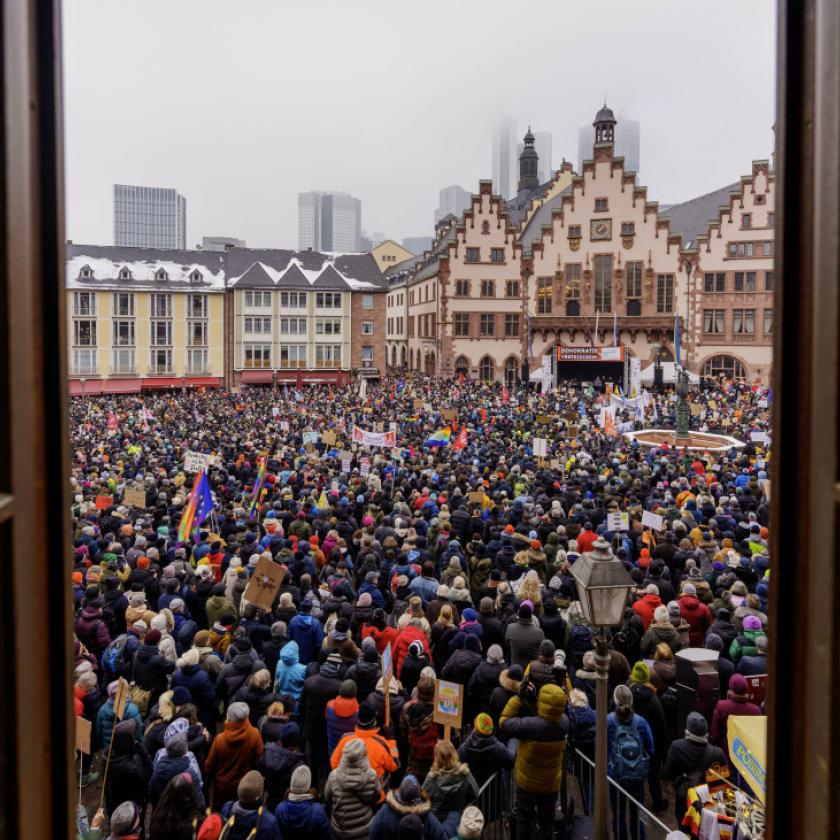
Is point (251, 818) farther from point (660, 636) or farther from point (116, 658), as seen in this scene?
point (660, 636)

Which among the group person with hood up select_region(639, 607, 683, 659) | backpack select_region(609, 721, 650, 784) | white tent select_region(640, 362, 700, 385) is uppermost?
white tent select_region(640, 362, 700, 385)

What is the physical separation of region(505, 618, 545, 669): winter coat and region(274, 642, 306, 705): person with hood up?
2488mm

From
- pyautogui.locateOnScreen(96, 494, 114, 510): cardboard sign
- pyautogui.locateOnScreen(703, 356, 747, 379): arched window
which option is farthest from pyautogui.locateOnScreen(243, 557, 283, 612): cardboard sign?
pyautogui.locateOnScreen(703, 356, 747, 379): arched window

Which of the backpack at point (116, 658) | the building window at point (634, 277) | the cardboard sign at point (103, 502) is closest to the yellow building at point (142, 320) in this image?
the building window at point (634, 277)

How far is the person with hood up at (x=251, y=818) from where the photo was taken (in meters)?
5.27

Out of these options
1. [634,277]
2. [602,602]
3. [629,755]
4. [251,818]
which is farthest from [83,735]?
[634,277]

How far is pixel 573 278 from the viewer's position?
55.6m

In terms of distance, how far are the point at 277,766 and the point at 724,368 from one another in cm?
5544

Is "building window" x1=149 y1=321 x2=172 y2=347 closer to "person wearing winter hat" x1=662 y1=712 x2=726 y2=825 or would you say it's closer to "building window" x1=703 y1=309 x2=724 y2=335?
"building window" x1=703 y1=309 x2=724 y2=335

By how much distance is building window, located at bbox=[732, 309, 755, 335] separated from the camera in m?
53.9

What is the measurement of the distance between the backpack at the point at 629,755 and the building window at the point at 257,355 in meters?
53.9

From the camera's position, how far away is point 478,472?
18.9 m

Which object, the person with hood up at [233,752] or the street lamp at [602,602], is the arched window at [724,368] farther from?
the person with hood up at [233,752]
